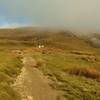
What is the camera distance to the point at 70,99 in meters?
29.4

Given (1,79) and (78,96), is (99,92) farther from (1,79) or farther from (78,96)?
(1,79)

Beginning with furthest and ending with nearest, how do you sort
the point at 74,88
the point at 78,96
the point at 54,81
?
the point at 54,81 < the point at 74,88 < the point at 78,96

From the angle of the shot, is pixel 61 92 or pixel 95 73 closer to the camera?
pixel 61 92

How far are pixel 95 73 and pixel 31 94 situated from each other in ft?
70.4

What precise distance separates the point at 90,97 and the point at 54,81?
8960 millimetres

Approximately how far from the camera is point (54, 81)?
39125mm

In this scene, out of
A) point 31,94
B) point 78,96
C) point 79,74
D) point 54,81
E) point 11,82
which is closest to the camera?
point 31,94

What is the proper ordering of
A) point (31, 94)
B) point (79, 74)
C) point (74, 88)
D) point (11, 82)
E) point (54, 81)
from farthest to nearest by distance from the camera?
point (79, 74)
point (54, 81)
point (74, 88)
point (11, 82)
point (31, 94)

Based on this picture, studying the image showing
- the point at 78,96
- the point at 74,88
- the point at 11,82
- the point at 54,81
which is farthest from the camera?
the point at 54,81

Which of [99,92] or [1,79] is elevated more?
[1,79]

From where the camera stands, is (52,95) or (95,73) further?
(95,73)

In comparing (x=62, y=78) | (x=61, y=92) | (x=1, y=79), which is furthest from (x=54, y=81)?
(x=1, y=79)

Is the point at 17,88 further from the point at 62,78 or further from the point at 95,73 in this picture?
the point at 95,73

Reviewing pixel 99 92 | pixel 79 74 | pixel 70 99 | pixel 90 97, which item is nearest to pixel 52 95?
pixel 70 99
